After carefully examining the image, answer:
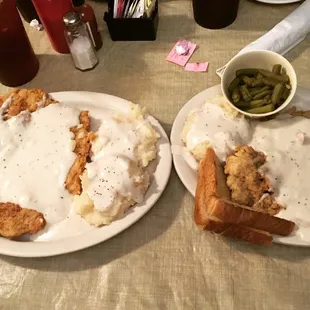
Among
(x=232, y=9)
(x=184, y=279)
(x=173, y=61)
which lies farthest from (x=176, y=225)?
(x=232, y=9)

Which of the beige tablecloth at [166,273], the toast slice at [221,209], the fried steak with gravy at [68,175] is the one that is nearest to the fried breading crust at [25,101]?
the fried steak with gravy at [68,175]

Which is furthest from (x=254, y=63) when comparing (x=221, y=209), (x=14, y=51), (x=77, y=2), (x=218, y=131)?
(x=14, y=51)

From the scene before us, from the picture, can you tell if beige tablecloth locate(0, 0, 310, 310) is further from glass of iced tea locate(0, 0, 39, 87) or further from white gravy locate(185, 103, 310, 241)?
glass of iced tea locate(0, 0, 39, 87)

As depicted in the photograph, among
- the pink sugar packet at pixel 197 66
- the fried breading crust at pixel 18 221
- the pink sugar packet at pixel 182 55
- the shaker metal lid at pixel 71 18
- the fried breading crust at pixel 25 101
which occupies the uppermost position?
the shaker metal lid at pixel 71 18

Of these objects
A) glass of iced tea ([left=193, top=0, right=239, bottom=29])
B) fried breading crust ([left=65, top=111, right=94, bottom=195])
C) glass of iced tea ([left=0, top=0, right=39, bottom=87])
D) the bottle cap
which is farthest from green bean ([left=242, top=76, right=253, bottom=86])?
glass of iced tea ([left=0, top=0, right=39, bottom=87])

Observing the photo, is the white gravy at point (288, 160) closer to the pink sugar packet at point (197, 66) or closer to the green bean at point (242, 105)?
the green bean at point (242, 105)

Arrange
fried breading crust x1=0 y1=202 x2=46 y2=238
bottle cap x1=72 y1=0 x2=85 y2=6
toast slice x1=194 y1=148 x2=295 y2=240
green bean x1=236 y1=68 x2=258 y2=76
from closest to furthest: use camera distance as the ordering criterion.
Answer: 1. toast slice x1=194 y1=148 x2=295 y2=240
2. fried breading crust x1=0 y1=202 x2=46 y2=238
3. green bean x1=236 y1=68 x2=258 y2=76
4. bottle cap x1=72 y1=0 x2=85 y2=6

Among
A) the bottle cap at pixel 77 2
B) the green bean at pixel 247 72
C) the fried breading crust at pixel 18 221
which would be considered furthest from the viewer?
the bottle cap at pixel 77 2
